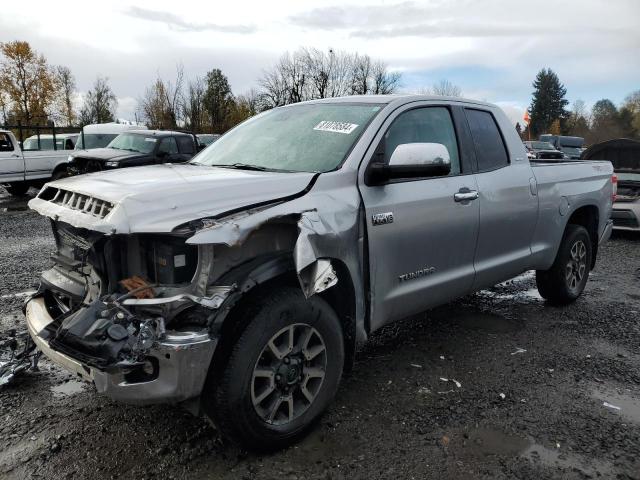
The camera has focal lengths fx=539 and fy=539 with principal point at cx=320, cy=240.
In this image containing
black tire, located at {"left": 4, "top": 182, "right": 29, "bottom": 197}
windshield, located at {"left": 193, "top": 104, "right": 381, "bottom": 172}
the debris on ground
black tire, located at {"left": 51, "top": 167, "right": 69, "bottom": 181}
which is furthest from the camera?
black tire, located at {"left": 4, "top": 182, "right": 29, "bottom": 197}

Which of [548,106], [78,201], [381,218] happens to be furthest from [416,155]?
[548,106]

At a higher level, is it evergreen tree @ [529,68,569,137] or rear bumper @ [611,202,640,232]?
evergreen tree @ [529,68,569,137]

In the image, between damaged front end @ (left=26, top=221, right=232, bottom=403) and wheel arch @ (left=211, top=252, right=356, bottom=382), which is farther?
wheel arch @ (left=211, top=252, right=356, bottom=382)

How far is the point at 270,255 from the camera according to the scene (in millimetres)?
2668

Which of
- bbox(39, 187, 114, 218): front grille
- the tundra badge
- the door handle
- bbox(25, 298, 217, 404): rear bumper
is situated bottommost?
bbox(25, 298, 217, 404): rear bumper

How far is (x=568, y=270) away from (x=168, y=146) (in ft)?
34.3

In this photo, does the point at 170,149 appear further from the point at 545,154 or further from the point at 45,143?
the point at 545,154

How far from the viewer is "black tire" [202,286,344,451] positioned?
2475 millimetres

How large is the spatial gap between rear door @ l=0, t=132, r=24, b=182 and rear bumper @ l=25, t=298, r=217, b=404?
13391mm

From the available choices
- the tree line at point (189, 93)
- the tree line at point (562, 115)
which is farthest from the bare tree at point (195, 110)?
the tree line at point (562, 115)

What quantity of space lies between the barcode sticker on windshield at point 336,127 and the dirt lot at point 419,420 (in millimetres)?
1642

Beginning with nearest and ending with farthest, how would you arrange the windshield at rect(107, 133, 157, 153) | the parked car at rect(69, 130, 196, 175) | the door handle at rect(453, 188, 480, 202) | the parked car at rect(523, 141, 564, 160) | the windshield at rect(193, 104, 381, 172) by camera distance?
the windshield at rect(193, 104, 381, 172)
the door handle at rect(453, 188, 480, 202)
the parked car at rect(523, 141, 564, 160)
the parked car at rect(69, 130, 196, 175)
the windshield at rect(107, 133, 157, 153)

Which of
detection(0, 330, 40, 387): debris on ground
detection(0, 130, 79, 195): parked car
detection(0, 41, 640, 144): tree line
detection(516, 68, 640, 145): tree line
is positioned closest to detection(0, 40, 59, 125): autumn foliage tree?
detection(0, 41, 640, 144): tree line

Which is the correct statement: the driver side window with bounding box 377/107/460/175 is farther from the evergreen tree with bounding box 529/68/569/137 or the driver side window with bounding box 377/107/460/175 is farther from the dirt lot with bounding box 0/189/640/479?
the evergreen tree with bounding box 529/68/569/137
